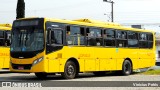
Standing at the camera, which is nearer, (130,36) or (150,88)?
(150,88)

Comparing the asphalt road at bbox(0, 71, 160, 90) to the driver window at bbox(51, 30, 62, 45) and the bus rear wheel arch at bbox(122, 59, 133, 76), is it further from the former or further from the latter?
the bus rear wheel arch at bbox(122, 59, 133, 76)

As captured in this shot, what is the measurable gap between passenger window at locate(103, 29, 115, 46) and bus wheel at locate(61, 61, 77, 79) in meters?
3.54

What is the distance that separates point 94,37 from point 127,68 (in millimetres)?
4305

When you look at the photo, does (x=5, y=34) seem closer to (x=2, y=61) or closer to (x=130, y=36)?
(x=2, y=61)

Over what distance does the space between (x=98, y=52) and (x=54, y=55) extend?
4.14 meters

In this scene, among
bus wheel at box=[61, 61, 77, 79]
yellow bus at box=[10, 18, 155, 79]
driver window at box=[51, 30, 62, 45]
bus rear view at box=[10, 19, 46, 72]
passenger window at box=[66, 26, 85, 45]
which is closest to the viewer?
bus rear view at box=[10, 19, 46, 72]

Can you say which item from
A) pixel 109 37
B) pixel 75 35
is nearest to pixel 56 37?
pixel 75 35

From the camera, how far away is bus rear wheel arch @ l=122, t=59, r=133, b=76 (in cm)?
2760

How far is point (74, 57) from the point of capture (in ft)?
75.5

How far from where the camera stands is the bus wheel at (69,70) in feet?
73.0

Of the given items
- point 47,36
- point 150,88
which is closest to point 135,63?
point 47,36

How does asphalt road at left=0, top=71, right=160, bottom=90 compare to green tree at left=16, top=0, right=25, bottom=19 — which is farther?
green tree at left=16, top=0, right=25, bottom=19

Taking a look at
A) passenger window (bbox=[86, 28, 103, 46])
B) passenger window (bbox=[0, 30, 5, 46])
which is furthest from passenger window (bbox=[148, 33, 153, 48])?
passenger window (bbox=[0, 30, 5, 46])

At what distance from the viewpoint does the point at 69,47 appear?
22625mm
